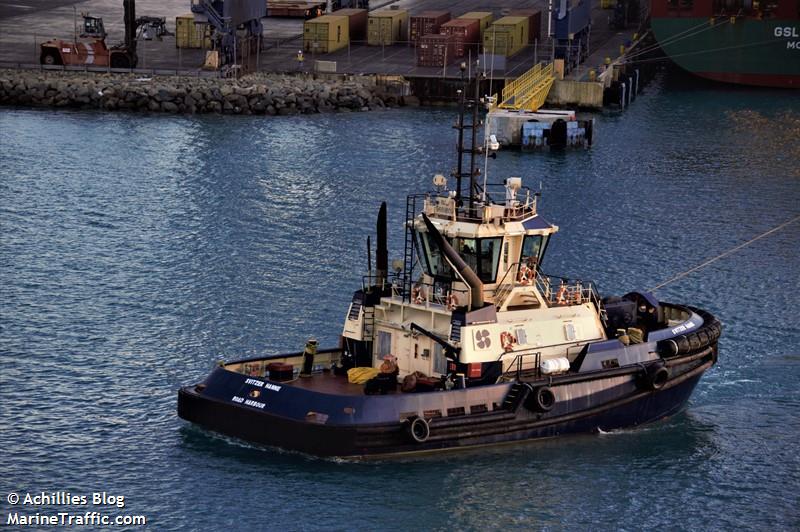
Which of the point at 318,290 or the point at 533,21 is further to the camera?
the point at 533,21

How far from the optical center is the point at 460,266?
3262cm

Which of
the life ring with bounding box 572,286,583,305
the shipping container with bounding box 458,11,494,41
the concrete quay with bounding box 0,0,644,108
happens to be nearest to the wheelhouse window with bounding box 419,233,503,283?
the life ring with bounding box 572,286,583,305

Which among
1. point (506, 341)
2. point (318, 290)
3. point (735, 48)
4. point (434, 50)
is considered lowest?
point (318, 290)

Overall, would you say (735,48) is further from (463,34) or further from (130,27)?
(130,27)

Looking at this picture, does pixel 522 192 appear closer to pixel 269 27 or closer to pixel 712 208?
pixel 712 208

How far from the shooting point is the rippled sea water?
31.1m

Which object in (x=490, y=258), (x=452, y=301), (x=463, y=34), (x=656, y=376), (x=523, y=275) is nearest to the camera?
(x=452, y=301)

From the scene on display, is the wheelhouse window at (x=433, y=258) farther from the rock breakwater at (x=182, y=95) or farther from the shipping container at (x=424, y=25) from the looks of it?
the shipping container at (x=424, y=25)

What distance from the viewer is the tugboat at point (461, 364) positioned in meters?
31.3

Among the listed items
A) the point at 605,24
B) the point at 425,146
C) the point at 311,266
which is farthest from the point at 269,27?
the point at 311,266

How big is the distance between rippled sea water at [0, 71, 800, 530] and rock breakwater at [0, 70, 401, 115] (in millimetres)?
1718

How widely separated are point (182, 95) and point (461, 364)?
50240mm

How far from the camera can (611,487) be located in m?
31.9

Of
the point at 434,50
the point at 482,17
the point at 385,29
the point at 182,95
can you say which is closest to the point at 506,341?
the point at 182,95
